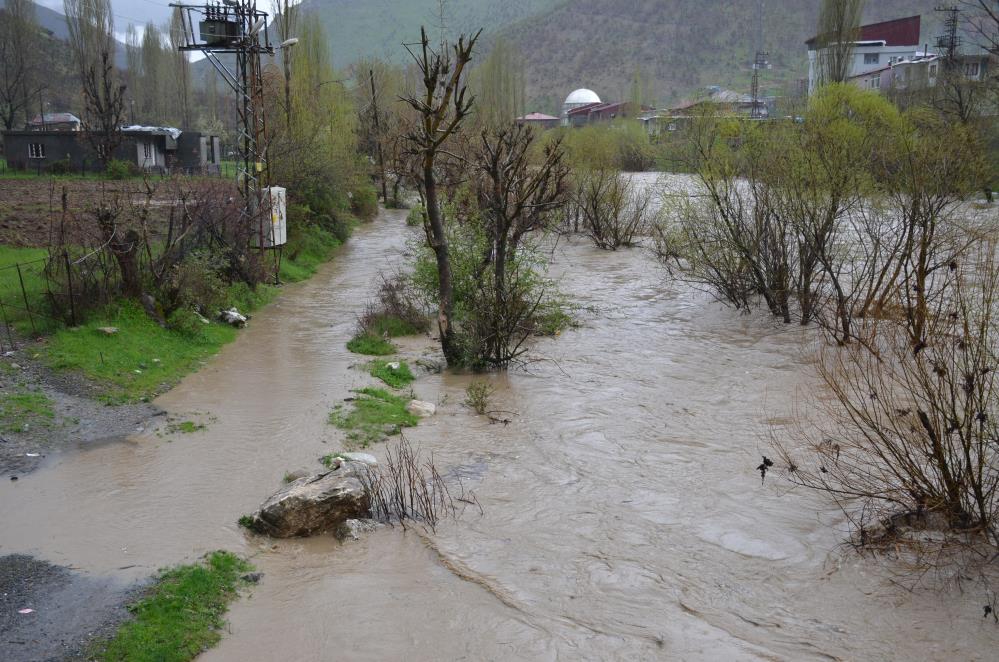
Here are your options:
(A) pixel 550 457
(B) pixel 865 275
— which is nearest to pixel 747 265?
(B) pixel 865 275

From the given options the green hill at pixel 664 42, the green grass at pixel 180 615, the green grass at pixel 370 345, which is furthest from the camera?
the green hill at pixel 664 42

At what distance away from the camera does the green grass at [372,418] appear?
11234mm

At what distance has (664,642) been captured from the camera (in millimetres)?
6887

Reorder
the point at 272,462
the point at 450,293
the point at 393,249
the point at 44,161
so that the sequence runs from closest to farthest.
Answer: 1. the point at 272,462
2. the point at 450,293
3. the point at 393,249
4. the point at 44,161

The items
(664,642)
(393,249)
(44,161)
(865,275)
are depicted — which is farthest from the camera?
(44,161)

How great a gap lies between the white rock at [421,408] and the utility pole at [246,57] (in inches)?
400

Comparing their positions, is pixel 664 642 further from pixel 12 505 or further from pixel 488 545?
pixel 12 505

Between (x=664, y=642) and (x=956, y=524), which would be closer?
(x=664, y=642)

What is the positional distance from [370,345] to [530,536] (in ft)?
26.7

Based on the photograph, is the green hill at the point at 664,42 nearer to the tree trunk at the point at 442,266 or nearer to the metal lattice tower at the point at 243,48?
the metal lattice tower at the point at 243,48

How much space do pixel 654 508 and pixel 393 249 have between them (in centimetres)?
2305

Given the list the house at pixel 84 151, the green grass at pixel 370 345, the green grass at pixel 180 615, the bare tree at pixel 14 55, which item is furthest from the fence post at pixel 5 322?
the bare tree at pixel 14 55

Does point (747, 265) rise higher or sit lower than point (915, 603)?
higher

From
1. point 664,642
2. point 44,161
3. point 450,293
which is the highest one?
point 44,161
